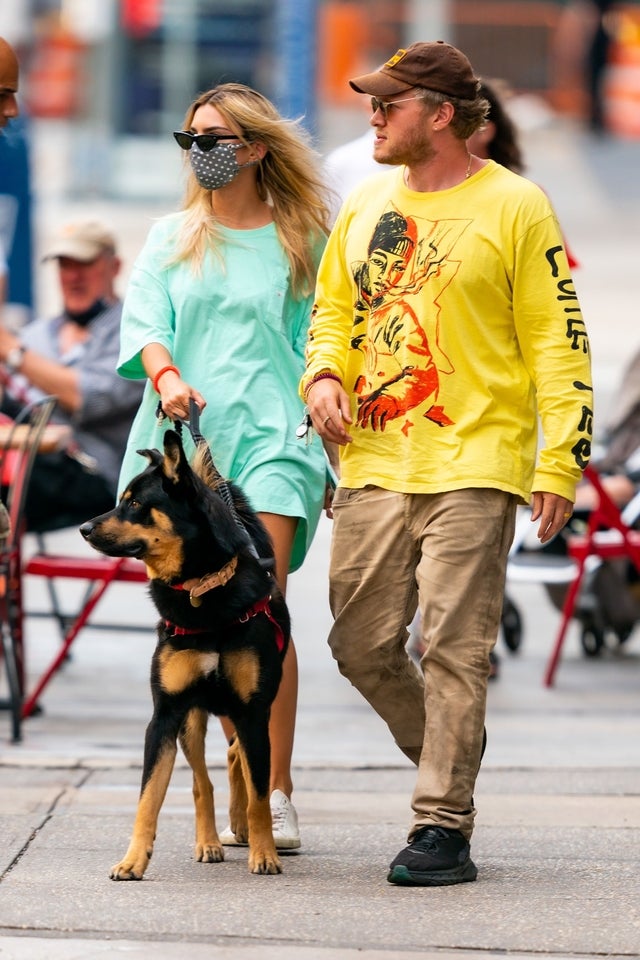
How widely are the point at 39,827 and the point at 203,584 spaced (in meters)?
1.16

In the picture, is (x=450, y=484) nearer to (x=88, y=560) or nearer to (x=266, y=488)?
(x=266, y=488)

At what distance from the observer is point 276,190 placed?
5219 mm

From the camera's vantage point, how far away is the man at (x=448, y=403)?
457 centimetres

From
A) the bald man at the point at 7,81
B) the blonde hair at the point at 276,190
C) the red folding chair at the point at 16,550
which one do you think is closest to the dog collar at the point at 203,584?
the blonde hair at the point at 276,190

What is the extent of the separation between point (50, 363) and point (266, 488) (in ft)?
8.81

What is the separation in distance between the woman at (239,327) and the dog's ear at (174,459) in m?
0.52

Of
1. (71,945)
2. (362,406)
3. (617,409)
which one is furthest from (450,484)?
Result: (617,409)

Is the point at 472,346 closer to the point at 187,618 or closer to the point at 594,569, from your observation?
the point at 187,618

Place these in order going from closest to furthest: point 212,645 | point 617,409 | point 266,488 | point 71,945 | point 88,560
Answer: point 71,945
point 212,645
point 266,488
point 88,560
point 617,409

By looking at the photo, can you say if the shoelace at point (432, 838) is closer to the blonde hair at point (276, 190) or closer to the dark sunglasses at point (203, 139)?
the blonde hair at point (276, 190)

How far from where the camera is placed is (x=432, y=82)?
4.62 meters

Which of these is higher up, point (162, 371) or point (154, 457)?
point (162, 371)

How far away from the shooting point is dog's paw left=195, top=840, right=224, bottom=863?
4.79m

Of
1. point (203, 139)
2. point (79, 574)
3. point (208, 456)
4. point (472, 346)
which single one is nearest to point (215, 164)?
point (203, 139)
